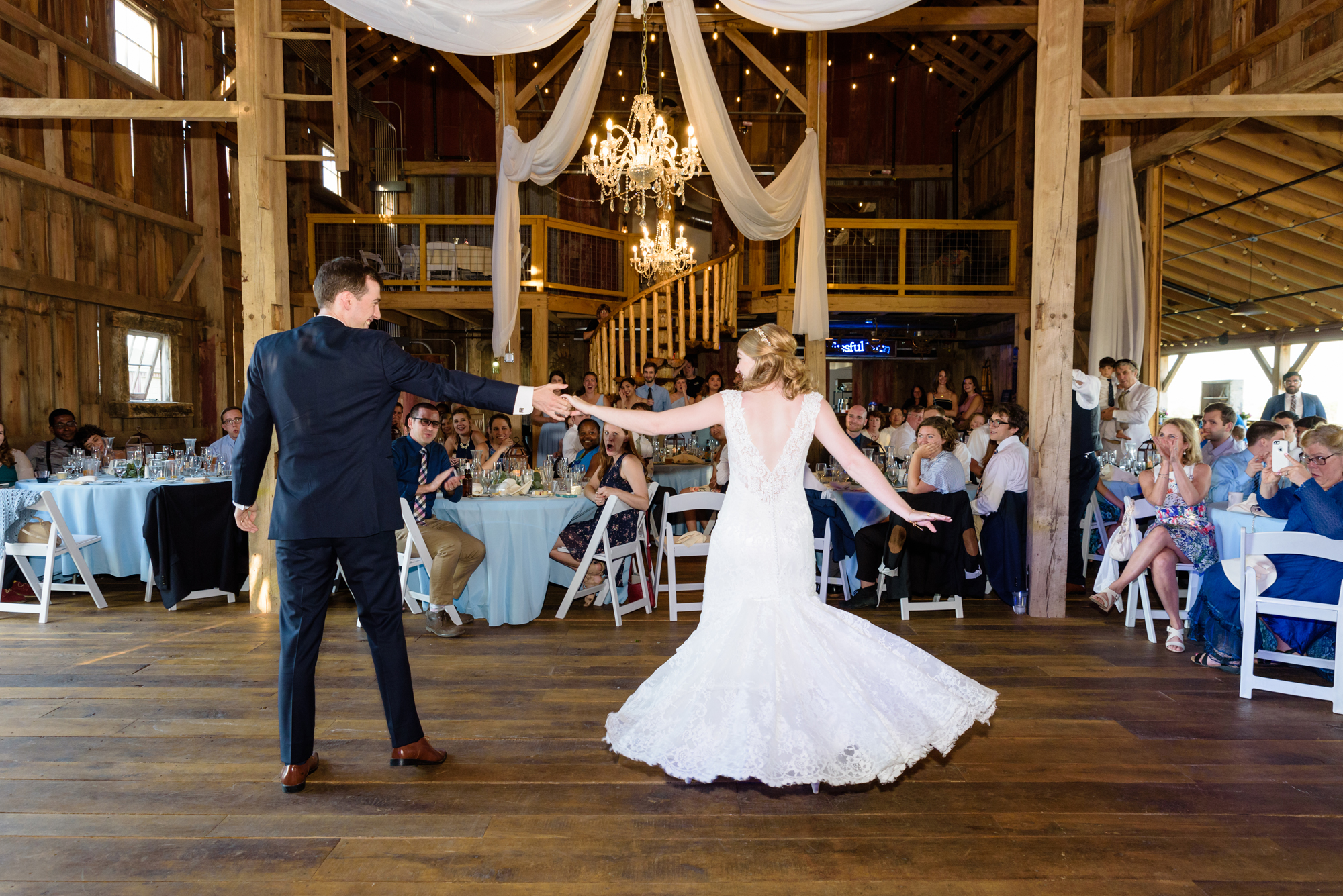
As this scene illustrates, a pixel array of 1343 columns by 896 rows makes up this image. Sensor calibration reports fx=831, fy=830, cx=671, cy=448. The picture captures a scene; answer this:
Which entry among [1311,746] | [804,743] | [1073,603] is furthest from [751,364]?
[1073,603]

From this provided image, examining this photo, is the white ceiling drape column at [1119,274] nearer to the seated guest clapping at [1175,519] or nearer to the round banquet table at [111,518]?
the seated guest clapping at [1175,519]

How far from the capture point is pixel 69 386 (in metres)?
8.40

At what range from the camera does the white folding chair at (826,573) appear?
5.56 m

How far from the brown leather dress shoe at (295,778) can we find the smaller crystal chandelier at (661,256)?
8.69 meters

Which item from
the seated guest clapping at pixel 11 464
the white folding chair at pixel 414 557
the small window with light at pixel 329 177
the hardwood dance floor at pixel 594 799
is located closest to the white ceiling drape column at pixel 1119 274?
the hardwood dance floor at pixel 594 799

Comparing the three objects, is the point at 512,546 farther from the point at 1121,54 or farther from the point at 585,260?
the point at 1121,54

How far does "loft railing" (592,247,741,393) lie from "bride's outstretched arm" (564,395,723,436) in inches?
289

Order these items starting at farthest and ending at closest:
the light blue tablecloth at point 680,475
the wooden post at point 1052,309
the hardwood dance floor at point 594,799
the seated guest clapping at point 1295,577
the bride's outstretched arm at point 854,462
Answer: the light blue tablecloth at point 680,475, the wooden post at point 1052,309, the seated guest clapping at point 1295,577, the bride's outstretched arm at point 854,462, the hardwood dance floor at point 594,799

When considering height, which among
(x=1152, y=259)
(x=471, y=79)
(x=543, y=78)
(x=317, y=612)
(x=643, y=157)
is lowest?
(x=317, y=612)

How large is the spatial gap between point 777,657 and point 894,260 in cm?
1011

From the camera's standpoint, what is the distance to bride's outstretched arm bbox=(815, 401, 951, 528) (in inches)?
115

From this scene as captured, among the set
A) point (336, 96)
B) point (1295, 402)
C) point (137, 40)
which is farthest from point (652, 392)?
point (137, 40)

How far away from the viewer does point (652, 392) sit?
9.14m

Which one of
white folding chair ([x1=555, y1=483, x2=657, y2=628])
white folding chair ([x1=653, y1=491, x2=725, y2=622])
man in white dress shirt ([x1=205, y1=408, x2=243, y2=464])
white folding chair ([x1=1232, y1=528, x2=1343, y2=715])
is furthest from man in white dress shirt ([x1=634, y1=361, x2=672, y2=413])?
white folding chair ([x1=1232, y1=528, x2=1343, y2=715])
